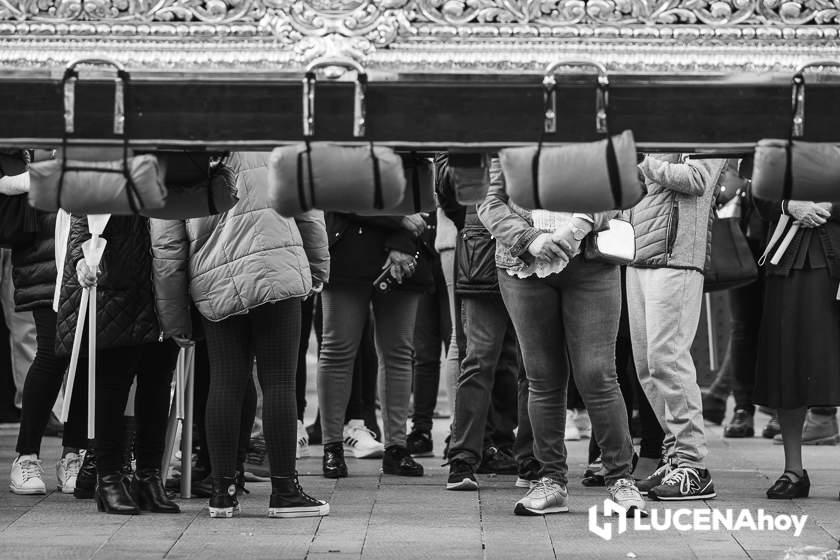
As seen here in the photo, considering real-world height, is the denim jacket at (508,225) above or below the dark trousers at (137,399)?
above

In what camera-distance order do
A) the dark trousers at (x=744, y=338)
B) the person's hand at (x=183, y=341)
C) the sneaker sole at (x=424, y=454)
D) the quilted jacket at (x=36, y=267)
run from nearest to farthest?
the person's hand at (x=183, y=341) → the quilted jacket at (x=36, y=267) → the sneaker sole at (x=424, y=454) → the dark trousers at (x=744, y=338)

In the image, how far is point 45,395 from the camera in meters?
6.80

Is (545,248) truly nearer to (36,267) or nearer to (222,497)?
(222,497)

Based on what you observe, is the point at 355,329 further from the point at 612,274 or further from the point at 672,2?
the point at 672,2

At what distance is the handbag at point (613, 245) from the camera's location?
6078 mm

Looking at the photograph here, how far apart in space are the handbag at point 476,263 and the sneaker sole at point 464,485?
0.95 metres

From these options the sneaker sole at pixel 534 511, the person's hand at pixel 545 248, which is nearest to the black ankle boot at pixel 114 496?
the sneaker sole at pixel 534 511

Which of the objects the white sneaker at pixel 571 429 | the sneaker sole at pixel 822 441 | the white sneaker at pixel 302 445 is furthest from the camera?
the white sneaker at pixel 571 429

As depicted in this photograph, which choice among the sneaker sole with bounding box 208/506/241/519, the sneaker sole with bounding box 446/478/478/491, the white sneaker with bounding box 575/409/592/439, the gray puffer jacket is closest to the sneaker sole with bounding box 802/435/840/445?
the white sneaker with bounding box 575/409/592/439

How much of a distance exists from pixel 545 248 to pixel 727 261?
175 centimetres

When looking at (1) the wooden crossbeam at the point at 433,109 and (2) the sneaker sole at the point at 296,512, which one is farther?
(2) the sneaker sole at the point at 296,512

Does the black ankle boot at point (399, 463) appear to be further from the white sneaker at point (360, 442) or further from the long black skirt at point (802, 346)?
the long black skirt at point (802, 346)

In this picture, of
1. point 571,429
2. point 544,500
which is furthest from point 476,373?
point 571,429

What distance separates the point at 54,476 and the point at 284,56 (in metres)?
3.45
